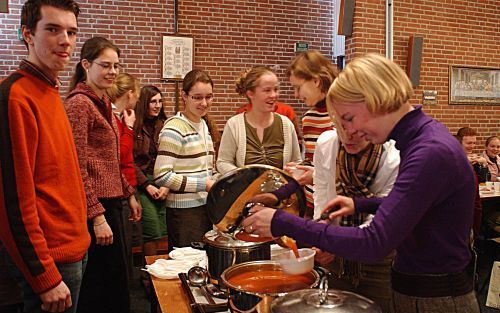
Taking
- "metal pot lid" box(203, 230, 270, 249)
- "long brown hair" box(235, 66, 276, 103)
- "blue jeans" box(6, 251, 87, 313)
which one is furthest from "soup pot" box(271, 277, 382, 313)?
"long brown hair" box(235, 66, 276, 103)

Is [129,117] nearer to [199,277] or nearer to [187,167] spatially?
[187,167]

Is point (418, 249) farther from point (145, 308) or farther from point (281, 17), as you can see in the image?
point (281, 17)

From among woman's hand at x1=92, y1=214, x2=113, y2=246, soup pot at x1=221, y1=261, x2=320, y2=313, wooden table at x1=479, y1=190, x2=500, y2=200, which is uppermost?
soup pot at x1=221, y1=261, x2=320, y2=313

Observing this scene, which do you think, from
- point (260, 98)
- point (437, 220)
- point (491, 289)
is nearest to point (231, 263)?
point (437, 220)

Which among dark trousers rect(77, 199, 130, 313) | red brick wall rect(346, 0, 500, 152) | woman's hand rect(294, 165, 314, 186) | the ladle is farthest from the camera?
red brick wall rect(346, 0, 500, 152)

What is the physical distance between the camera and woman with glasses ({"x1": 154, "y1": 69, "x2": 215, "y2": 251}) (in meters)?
2.86

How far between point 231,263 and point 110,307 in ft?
3.33

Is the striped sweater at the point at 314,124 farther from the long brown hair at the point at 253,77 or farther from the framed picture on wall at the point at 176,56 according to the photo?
the framed picture on wall at the point at 176,56

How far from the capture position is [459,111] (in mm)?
6980

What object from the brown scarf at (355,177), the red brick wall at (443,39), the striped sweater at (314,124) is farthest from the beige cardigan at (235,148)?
the red brick wall at (443,39)

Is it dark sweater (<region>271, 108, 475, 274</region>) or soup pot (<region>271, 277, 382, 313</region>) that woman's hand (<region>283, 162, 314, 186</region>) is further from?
soup pot (<region>271, 277, 382, 313</region>)

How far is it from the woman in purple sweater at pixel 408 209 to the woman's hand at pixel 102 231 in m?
1.03

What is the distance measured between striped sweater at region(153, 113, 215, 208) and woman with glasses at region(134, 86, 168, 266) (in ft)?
2.91

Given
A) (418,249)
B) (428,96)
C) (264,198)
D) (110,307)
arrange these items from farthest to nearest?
(428,96), (110,307), (264,198), (418,249)
